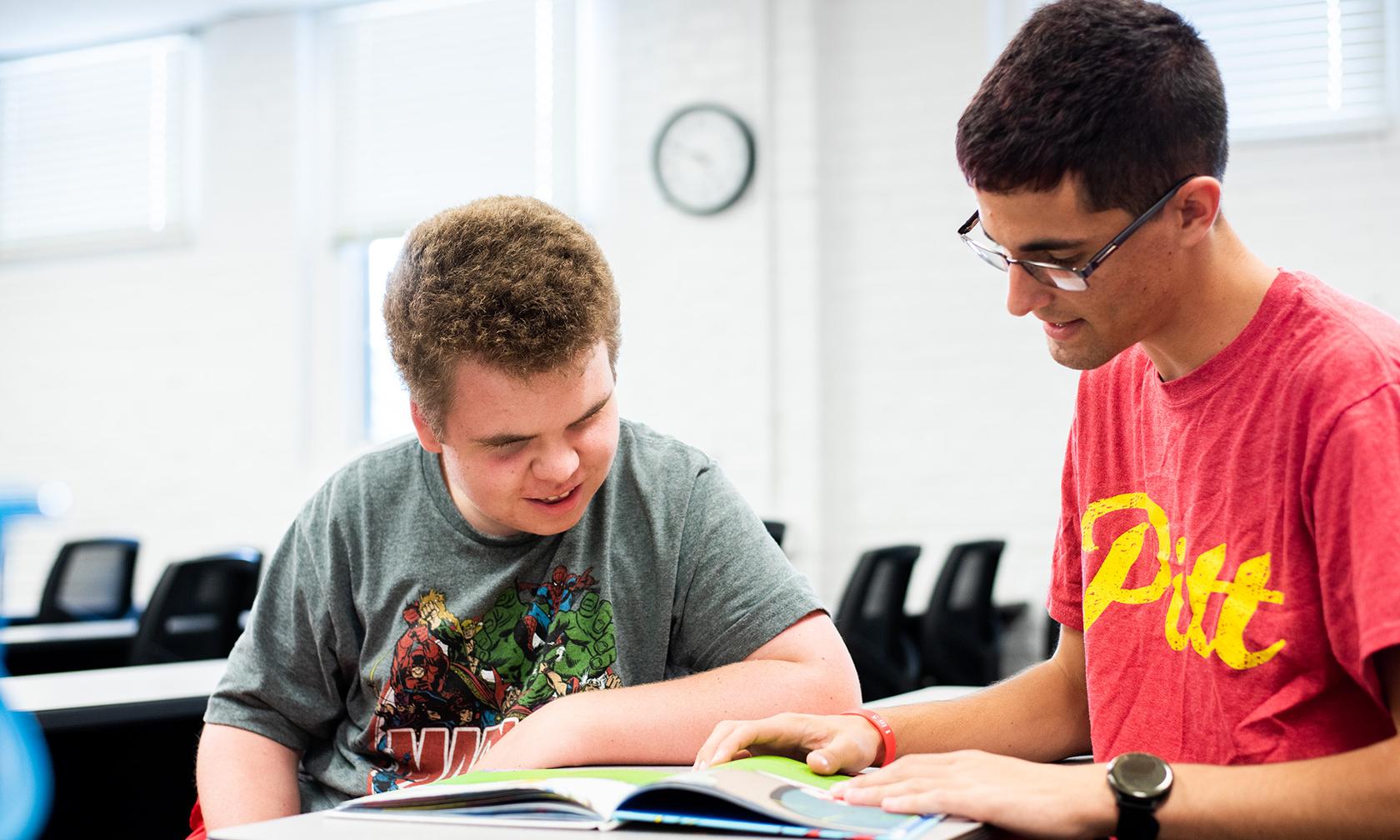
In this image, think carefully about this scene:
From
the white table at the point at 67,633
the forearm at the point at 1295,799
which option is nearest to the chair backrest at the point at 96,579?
the white table at the point at 67,633

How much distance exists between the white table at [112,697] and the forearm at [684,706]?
0.74 metres

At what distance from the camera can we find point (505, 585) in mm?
1310

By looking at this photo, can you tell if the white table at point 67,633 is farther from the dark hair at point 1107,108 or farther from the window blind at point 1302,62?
the window blind at point 1302,62

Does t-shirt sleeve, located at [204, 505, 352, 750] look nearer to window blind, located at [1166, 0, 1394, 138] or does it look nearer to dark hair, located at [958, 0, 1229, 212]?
dark hair, located at [958, 0, 1229, 212]

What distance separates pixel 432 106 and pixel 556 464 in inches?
198

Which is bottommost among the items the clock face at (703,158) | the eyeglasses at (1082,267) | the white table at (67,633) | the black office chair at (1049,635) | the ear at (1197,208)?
the black office chair at (1049,635)

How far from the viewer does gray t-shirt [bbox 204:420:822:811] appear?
4.24ft

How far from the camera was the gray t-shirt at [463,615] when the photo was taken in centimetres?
129

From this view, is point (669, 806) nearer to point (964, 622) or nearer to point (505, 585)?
point (505, 585)

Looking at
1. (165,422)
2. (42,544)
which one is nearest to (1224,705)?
(165,422)

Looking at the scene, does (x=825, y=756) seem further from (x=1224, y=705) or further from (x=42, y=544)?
(x=42, y=544)

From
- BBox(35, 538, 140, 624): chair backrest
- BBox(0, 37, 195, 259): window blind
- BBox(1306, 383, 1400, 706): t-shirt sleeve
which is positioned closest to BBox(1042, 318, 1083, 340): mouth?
BBox(1306, 383, 1400, 706): t-shirt sleeve

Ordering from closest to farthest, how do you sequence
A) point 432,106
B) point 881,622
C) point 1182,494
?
point 1182,494 < point 881,622 < point 432,106

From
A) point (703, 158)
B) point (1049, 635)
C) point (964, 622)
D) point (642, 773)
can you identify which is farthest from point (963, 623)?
point (642, 773)
